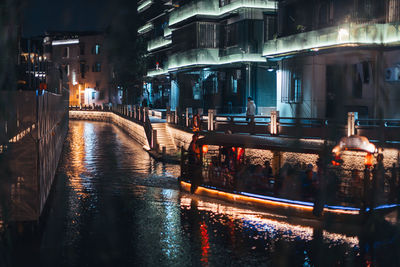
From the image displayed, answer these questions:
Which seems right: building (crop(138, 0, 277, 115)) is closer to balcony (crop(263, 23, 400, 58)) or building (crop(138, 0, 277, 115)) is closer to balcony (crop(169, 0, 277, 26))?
balcony (crop(169, 0, 277, 26))

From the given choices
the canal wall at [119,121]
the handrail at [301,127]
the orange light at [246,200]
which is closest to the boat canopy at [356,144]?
the orange light at [246,200]

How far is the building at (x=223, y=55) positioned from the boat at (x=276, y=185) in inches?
722

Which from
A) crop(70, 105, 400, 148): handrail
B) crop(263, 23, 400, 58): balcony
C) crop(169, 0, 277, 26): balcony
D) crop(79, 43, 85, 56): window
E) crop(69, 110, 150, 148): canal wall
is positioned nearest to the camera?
crop(70, 105, 400, 148): handrail

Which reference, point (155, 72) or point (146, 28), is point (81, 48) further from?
point (155, 72)

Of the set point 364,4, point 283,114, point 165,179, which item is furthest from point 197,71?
point 165,179

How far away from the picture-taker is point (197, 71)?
4528 centimetres

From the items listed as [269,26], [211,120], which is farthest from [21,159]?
[269,26]

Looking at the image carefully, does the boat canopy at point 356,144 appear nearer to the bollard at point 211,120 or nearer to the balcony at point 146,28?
the bollard at point 211,120

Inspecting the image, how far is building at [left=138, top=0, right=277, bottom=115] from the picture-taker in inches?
1480

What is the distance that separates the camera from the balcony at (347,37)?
2523 centimetres

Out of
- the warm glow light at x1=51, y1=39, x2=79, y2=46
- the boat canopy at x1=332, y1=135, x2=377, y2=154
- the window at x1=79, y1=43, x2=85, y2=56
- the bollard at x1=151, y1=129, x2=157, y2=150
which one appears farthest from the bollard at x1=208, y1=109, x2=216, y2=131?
the warm glow light at x1=51, y1=39, x2=79, y2=46

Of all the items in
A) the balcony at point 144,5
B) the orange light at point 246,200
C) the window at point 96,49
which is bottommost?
the orange light at point 246,200

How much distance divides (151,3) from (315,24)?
38.0 metres

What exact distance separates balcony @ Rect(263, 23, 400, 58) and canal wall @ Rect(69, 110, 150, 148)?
12242mm
